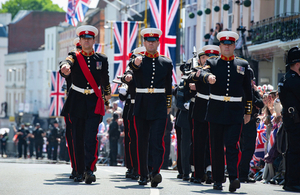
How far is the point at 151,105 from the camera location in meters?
10.4

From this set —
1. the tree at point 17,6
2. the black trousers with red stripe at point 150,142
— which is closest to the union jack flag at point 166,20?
the black trousers with red stripe at point 150,142

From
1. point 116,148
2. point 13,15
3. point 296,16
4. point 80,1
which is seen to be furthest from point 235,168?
point 13,15

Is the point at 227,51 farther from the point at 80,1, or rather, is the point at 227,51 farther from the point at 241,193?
the point at 80,1

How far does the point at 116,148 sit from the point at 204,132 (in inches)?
460

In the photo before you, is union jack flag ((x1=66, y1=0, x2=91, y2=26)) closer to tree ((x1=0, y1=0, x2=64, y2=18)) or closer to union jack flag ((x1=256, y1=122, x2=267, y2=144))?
union jack flag ((x1=256, y1=122, x2=267, y2=144))

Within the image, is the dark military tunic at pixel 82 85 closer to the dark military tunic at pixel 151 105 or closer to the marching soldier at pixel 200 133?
the dark military tunic at pixel 151 105

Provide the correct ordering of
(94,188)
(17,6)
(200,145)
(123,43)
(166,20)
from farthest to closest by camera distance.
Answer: (17,6)
(123,43)
(166,20)
(200,145)
(94,188)

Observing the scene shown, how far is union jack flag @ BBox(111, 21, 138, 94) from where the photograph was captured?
27156 mm

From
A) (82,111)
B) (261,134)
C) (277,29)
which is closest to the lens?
(82,111)

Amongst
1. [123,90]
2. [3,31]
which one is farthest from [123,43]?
[3,31]

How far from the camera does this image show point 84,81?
10.7 m

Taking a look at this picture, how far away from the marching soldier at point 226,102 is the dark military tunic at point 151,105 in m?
0.73

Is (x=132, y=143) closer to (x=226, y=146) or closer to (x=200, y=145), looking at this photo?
(x=200, y=145)

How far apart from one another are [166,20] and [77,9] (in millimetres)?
14220
